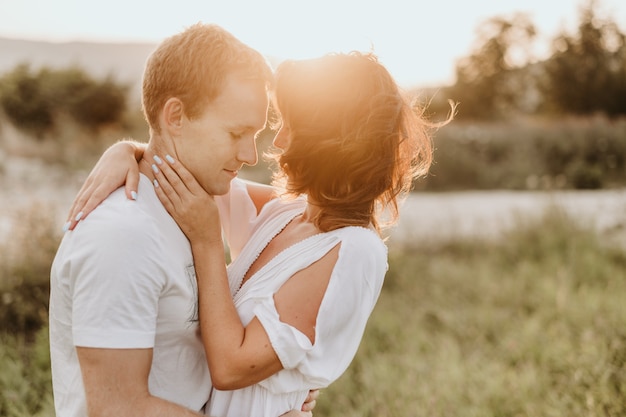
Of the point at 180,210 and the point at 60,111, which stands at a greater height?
the point at 180,210

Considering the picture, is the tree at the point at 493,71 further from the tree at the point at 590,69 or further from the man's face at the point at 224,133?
the man's face at the point at 224,133

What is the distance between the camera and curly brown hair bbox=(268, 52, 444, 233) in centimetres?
218

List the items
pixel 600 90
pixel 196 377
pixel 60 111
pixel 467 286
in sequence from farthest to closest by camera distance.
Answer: pixel 600 90 < pixel 60 111 < pixel 467 286 < pixel 196 377

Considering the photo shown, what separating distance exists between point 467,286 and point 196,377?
5.16 meters

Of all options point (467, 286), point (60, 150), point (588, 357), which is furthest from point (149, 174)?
point (60, 150)

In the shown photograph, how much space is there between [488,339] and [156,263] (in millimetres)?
4514

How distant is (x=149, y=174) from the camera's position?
2.14m

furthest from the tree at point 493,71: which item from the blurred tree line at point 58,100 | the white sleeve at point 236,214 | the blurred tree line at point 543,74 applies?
the white sleeve at point 236,214

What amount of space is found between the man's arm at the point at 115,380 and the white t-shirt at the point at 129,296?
0.11 feet

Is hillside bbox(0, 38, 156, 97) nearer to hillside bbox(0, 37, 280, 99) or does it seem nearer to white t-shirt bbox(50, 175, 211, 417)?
hillside bbox(0, 37, 280, 99)

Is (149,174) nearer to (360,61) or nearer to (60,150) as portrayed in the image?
(360,61)

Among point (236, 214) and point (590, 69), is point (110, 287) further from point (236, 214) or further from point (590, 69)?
point (590, 69)

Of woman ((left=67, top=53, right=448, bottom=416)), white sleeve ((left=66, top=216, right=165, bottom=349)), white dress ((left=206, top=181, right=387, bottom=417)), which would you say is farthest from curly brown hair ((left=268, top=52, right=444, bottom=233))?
white sleeve ((left=66, top=216, right=165, bottom=349))

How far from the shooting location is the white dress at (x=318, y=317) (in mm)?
2053
